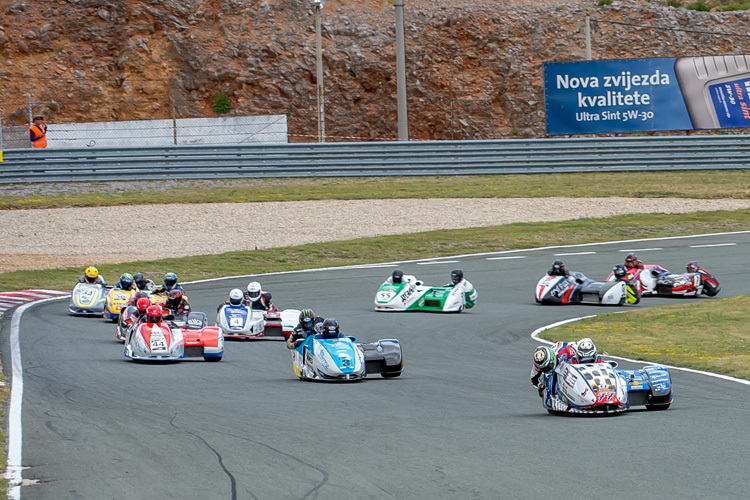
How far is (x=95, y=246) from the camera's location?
2980 centimetres

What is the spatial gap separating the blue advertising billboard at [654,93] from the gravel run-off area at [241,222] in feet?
27.0

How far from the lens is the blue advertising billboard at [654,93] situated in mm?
43094

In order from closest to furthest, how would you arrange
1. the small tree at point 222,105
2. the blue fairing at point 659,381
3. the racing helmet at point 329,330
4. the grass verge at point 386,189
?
the blue fairing at point 659,381, the racing helmet at point 329,330, the grass verge at point 386,189, the small tree at point 222,105

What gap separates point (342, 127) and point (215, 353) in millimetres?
36752

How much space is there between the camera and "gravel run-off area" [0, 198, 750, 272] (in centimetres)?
2936

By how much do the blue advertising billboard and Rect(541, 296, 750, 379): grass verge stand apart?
23.3 metres

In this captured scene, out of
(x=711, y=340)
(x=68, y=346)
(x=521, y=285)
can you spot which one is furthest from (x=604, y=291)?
(x=68, y=346)

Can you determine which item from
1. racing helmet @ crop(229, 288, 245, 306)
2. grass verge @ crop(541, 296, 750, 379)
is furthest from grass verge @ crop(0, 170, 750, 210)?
racing helmet @ crop(229, 288, 245, 306)

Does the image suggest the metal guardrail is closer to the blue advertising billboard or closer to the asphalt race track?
the blue advertising billboard

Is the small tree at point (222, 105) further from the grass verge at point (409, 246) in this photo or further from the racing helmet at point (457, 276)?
the racing helmet at point (457, 276)

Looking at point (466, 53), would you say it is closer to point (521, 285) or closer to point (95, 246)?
point (95, 246)

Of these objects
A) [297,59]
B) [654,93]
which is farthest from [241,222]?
[297,59]

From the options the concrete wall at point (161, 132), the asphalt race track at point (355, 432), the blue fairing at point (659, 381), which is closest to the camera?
the asphalt race track at point (355, 432)

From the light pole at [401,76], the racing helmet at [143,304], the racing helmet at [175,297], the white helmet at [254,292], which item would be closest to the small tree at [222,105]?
the light pole at [401,76]
